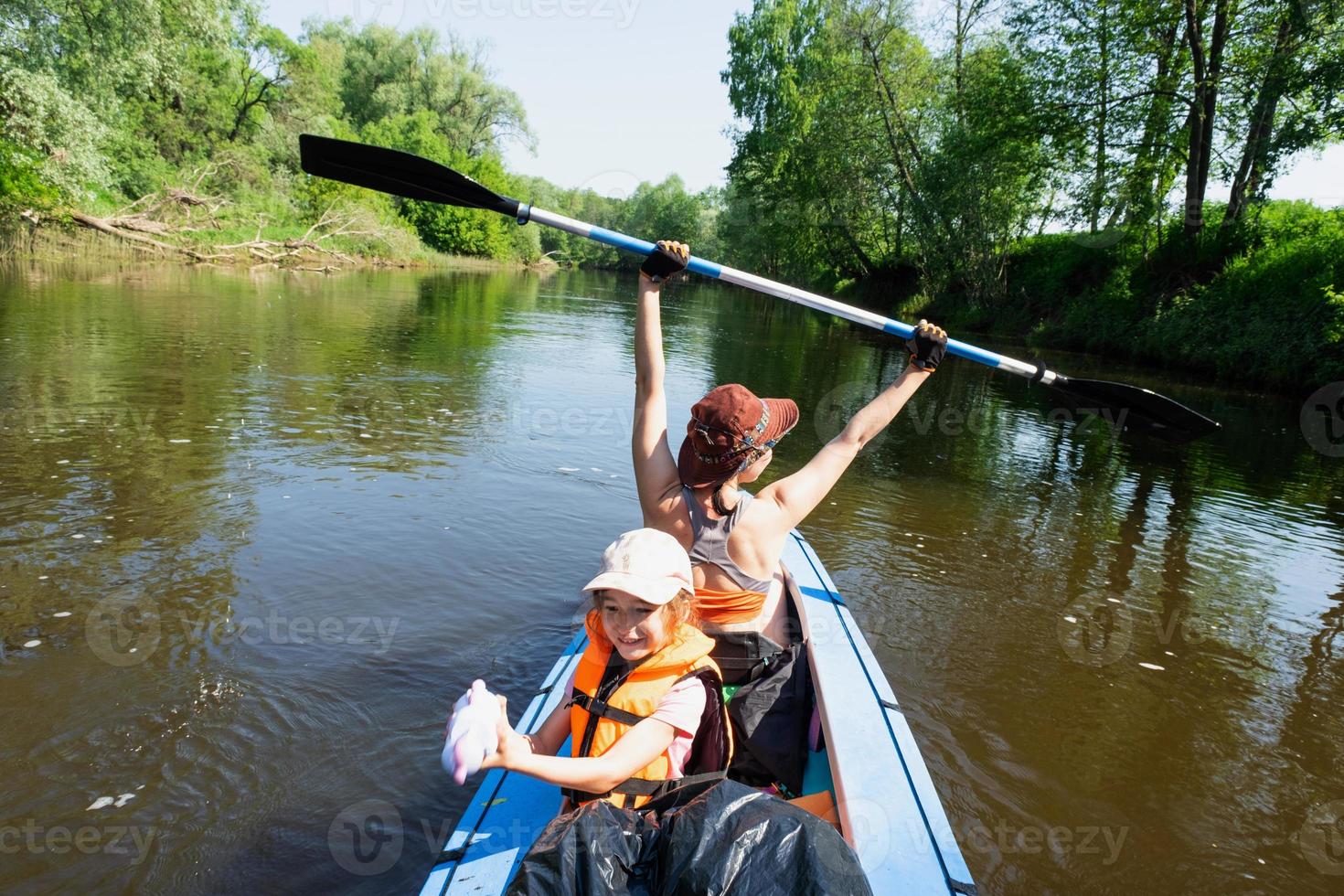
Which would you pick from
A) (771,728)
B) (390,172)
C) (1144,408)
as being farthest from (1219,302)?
(771,728)

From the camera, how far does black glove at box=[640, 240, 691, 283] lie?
2918mm

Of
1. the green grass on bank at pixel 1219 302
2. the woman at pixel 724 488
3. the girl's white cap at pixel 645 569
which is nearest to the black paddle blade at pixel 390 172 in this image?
the woman at pixel 724 488

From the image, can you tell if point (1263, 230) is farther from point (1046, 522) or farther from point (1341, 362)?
point (1046, 522)

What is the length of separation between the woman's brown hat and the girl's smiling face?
0.58m

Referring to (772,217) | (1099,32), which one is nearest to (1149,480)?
(1099,32)

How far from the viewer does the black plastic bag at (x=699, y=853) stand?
1629 mm

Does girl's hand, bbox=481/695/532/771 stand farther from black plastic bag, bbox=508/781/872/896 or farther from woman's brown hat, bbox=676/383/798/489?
woman's brown hat, bbox=676/383/798/489

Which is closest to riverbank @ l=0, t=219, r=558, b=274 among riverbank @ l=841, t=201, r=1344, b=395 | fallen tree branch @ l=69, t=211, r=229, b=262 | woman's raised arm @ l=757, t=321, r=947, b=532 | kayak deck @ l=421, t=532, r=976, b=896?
fallen tree branch @ l=69, t=211, r=229, b=262

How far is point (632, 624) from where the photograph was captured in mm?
1998

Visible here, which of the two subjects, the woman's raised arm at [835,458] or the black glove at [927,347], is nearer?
the woman's raised arm at [835,458]

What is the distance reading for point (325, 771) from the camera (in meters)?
3.33

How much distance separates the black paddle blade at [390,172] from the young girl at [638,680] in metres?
2.68

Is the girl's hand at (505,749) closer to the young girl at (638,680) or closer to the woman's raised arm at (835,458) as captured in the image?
the young girl at (638,680)

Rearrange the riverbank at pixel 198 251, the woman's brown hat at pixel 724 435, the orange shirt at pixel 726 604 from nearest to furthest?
the woman's brown hat at pixel 724 435 → the orange shirt at pixel 726 604 → the riverbank at pixel 198 251
